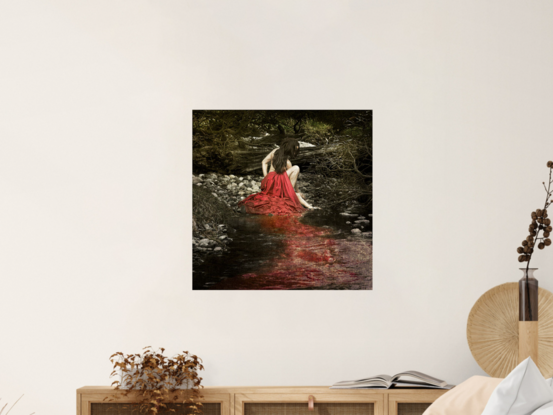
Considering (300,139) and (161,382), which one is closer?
(161,382)

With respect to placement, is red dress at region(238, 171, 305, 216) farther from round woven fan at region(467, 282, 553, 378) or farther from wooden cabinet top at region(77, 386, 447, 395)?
round woven fan at region(467, 282, 553, 378)

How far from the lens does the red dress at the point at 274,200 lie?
103 inches

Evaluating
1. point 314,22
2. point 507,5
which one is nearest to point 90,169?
point 314,22

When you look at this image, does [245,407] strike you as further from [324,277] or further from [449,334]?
[449,334]

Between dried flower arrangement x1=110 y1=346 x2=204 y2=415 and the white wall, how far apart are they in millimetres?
230

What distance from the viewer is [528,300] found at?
2.23 m

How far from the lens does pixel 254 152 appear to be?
2.64m

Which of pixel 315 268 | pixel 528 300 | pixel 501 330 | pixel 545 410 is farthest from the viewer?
pixel 315 268

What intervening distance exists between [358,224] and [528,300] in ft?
3.01

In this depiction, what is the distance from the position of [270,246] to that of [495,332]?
4.17ft

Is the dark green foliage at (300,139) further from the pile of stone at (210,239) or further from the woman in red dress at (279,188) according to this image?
the pile of stone at (210,239)

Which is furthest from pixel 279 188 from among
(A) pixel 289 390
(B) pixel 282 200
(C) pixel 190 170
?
(A) pixel 289 390

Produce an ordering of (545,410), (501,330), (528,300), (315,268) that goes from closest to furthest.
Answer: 1. (545,410)
2. (528,300)
3. (501,330)
4. (315,268)

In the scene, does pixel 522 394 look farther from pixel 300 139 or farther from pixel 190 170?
pixel 190 170
